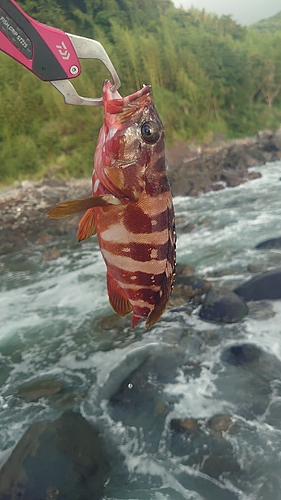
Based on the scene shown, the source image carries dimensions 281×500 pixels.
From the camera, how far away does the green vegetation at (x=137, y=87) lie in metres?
18.9

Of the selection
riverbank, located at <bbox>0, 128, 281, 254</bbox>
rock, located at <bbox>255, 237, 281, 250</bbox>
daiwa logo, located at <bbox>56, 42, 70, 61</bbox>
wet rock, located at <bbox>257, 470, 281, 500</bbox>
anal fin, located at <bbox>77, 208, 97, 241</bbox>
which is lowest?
wet rock, located at <bbox>257, 470, 281, 500</bbox>

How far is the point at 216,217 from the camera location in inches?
523

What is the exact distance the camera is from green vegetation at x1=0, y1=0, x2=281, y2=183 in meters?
18.9

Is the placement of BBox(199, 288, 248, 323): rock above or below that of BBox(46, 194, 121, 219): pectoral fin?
below

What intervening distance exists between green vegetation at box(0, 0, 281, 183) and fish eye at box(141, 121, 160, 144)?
1673cm

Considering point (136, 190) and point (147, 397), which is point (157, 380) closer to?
point (147, 397)

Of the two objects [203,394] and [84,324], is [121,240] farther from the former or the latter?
[84,324]

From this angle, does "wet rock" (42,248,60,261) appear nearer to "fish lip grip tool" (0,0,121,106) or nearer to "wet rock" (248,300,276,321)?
"wet rock" (248,300,276,321)

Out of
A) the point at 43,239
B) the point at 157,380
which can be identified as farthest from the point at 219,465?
the point at 43,239

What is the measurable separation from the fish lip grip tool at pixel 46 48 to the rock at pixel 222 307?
18.9 feet

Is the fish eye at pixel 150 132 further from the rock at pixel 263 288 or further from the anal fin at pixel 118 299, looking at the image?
the rock at pixel 263 288

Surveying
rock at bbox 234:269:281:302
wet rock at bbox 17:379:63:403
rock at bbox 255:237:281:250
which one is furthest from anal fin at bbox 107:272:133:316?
rock at bbox 255:237:281:250

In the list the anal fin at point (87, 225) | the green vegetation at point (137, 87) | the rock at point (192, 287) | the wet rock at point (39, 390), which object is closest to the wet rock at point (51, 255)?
the rock at point (192, 287)

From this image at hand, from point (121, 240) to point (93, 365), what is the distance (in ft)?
17.4
